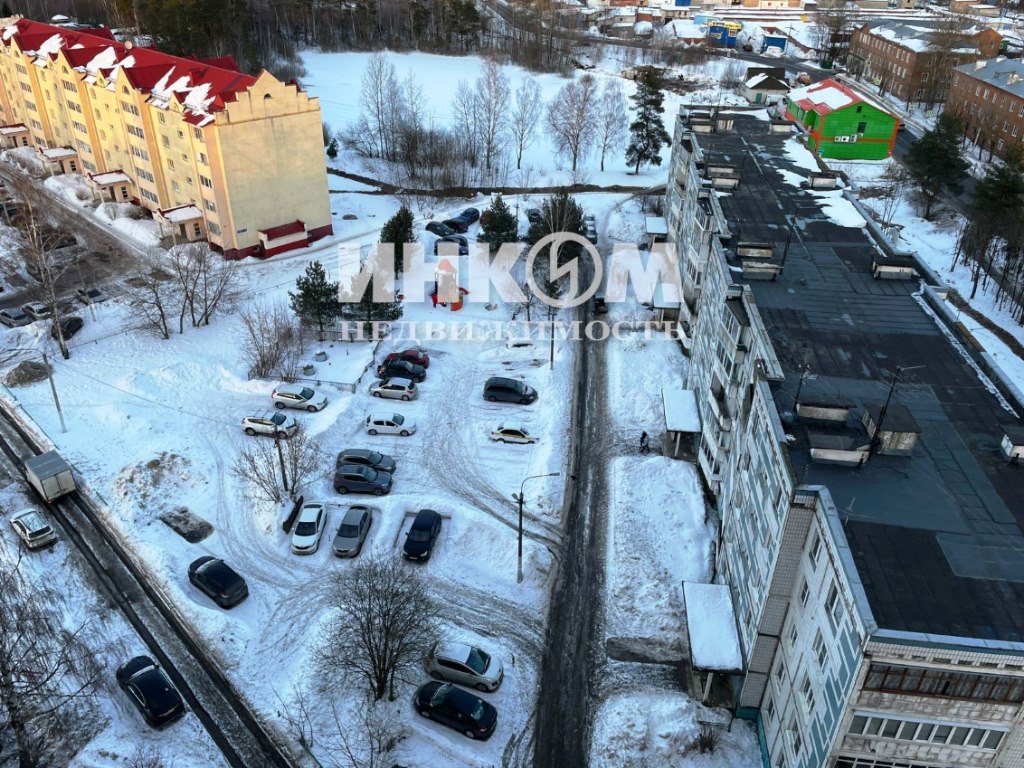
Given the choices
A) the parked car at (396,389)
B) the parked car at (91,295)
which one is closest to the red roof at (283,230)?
the parked car at (91,295)

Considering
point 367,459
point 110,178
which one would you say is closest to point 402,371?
point 367,459

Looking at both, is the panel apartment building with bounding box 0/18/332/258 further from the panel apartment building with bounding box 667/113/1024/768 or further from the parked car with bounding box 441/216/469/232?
the panel apartment building with bounding box 667/113/1024/768

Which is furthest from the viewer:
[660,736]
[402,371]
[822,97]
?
[822,97]

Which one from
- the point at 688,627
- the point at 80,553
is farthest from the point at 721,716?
the point at 80,553

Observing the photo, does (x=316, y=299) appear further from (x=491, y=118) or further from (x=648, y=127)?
(x=648, y=127)

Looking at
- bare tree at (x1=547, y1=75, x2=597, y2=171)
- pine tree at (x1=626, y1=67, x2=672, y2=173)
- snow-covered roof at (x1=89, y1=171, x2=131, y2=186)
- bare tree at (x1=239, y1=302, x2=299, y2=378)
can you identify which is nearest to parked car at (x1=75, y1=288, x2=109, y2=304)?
bare tree at (x1=239, y1=302, x2=299, y2=378)

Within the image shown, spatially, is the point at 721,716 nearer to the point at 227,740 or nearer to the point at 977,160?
the point at 227,740
